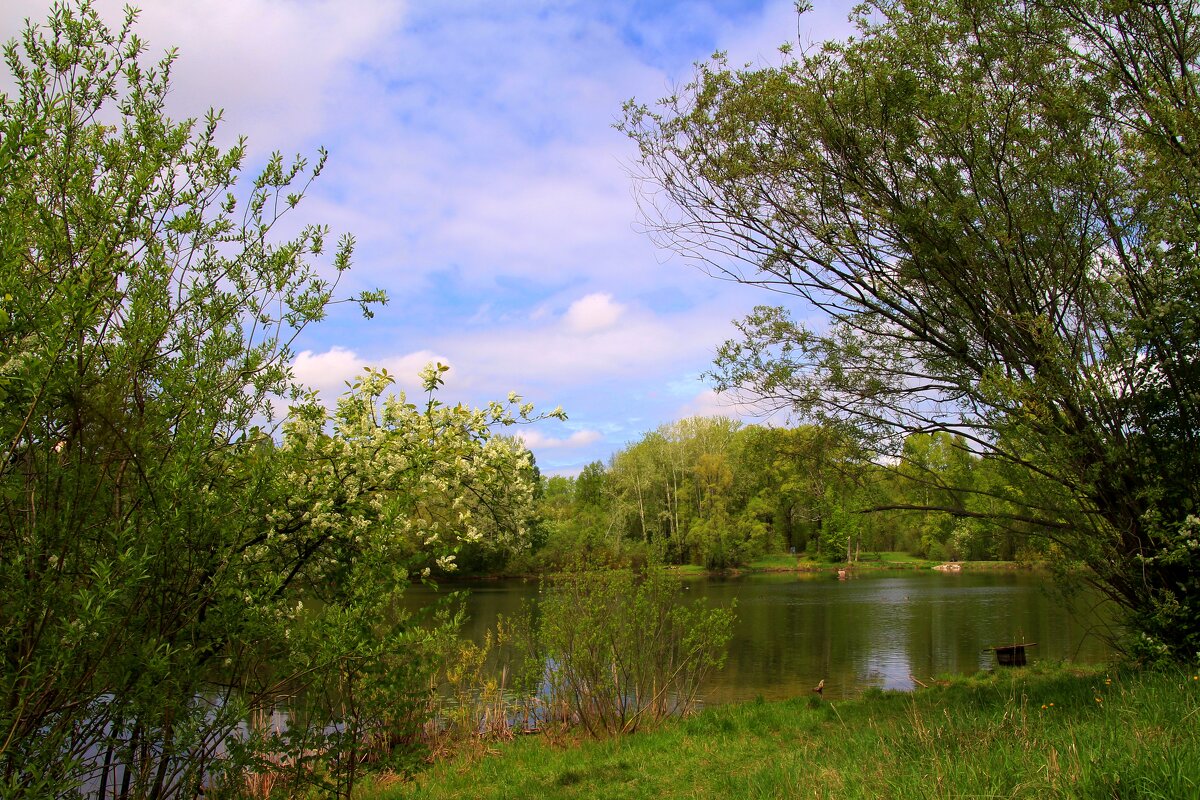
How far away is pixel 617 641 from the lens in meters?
9.64

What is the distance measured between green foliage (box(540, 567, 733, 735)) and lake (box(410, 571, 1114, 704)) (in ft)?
6.04

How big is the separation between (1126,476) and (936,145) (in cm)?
420

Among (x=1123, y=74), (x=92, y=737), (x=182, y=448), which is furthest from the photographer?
(x=1123, y=74)

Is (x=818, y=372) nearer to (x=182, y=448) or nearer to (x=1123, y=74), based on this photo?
(x=1123, y=74)

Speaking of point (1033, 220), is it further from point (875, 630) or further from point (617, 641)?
point (875, 630)

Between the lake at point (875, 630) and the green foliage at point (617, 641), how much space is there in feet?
6.04

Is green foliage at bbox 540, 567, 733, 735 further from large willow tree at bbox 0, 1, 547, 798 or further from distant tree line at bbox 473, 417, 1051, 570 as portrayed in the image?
large willow tree at bbox 0, 1, 547, 798

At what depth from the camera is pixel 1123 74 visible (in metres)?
8.41

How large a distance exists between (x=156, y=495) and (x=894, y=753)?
4.81 metres

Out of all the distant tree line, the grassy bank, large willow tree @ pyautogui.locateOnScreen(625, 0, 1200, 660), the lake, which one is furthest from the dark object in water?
large willow tree @ pyautogui.locateOnScreen(625, 0, 1200, 660)

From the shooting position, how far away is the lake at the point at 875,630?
15484 mm

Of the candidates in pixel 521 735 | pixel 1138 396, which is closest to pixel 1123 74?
pixel 1138 396

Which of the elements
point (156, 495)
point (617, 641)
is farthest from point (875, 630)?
point (156, 495)

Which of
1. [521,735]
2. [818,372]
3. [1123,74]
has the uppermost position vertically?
[1123,74]
